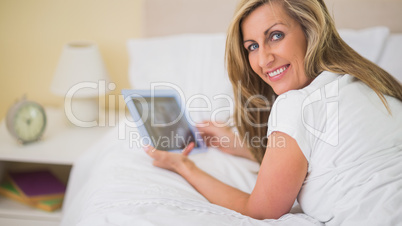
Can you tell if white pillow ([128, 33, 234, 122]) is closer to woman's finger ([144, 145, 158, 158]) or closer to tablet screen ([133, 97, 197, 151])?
tablet screen ([133, 97, 197, 151])

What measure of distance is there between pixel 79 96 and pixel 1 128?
0.43 meters

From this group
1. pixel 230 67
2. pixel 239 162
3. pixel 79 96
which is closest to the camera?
pixel 230 67

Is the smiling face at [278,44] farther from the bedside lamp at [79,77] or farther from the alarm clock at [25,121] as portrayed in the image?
the alarm clock at [25,121]

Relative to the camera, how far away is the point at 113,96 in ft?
7.32

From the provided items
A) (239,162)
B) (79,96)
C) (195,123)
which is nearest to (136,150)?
(195,123)

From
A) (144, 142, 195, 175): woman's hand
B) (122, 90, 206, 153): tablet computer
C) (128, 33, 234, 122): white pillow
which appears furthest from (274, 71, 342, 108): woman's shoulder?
(128, 33, 234, 122): white pillow

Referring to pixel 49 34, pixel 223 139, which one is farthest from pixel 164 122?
pixel 49 34

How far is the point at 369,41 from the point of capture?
174 cm

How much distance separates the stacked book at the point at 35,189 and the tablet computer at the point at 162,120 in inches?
26.0

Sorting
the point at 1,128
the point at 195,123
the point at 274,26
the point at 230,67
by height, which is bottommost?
the point at 1,128

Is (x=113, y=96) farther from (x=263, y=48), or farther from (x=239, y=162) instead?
(x=263, y=48)

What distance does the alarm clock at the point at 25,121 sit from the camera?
5.82 ft

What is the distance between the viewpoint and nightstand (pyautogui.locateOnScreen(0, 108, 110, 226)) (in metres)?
1.77

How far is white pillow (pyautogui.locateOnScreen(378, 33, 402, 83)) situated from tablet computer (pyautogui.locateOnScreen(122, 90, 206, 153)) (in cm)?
81
